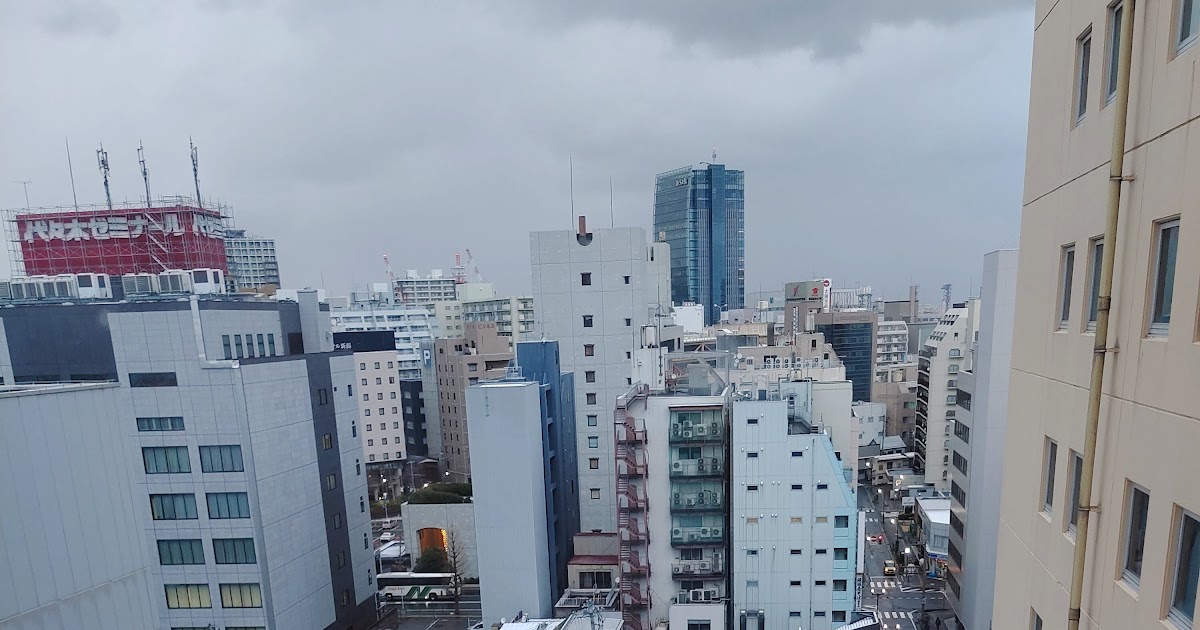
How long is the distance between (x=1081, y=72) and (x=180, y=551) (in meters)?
33.0

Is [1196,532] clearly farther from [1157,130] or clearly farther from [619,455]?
[619,455]

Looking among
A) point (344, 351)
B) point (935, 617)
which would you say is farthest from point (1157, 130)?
point (935, 617)

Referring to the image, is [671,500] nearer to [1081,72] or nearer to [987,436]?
[987,436]

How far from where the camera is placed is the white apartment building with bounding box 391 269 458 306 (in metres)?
105

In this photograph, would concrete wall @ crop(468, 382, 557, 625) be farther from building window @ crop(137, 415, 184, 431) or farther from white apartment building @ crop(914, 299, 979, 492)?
white apartment building @ crop(914, 299, 979, 492)

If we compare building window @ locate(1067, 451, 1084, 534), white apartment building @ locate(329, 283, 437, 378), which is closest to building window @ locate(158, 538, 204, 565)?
building window @ locate(1067, 451, 1084, 534)

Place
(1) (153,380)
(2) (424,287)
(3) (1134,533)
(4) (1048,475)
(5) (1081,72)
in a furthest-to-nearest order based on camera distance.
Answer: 1. (2) (424,287)
2. (1) (153,380)
3. (4) (1048,475)
4. (5) (1081,72)
5. (3) (1134,533)

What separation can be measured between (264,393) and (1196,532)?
28.1 metres

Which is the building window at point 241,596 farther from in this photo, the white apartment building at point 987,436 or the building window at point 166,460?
the white apartment building at point 987,436

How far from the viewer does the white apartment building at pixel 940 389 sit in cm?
3947

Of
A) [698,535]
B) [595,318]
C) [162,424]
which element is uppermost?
[595,318]

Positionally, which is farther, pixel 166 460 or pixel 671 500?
pixel 166 460

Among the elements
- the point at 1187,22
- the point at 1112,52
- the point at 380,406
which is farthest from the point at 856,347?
the point at 1187,22

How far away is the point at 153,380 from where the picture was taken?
22469mm
